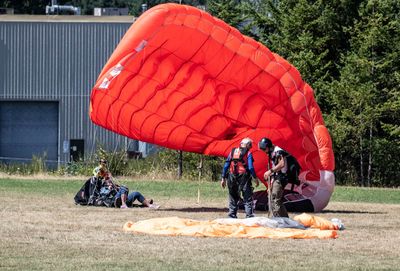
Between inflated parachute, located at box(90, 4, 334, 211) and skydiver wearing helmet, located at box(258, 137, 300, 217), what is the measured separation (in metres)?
3.04

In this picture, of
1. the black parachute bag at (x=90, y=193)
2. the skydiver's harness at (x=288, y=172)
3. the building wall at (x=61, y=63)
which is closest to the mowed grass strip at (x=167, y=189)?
the black parachute bag at (x=90, y=193)

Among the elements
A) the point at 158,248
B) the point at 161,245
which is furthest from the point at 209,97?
the point at 158,248

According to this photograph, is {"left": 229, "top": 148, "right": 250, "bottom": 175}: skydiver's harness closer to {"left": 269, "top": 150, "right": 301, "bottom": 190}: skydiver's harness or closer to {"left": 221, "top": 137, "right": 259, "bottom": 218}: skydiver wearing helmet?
{"left": 221, "top": 137, "right": 259, "bottom": 218}: skydiver wearing helmet

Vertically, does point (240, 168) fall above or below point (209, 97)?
below

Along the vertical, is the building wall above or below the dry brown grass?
above

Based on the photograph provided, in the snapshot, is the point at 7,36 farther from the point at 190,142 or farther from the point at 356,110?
the point at 190,142

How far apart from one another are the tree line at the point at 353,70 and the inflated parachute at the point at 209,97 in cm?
1552

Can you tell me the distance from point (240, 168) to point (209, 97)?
2639mm

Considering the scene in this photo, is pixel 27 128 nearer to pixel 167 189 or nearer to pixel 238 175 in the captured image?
pixel 167 189

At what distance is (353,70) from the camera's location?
127 ft

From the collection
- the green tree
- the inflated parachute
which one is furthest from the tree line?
the inflated parachute

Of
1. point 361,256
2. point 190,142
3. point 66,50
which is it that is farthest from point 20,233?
point 66,50

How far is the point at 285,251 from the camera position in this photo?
14836 millimetres

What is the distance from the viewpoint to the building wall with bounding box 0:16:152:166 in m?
51.4
